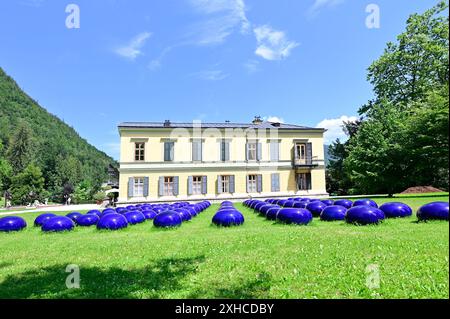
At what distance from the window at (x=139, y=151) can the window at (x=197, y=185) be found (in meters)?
5.81

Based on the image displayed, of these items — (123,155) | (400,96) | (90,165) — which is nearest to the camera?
(123,155)

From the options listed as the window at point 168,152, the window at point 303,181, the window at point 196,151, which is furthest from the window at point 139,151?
the window at point 303,181

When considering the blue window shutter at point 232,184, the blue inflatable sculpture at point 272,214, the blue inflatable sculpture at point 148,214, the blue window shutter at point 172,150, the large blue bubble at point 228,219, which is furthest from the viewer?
the blue window shutter at point 232,184

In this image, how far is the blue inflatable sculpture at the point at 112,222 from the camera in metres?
12.3

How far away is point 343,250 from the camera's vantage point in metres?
6.59

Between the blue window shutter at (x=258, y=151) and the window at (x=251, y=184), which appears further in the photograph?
the blue window shutter at (x=258, y=151)

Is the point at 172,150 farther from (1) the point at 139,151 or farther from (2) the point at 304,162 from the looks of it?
(2) the point at 304,162

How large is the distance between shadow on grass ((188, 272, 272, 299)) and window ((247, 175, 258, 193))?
2665 cm

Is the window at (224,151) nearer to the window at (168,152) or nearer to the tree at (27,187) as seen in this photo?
the window at (168,152)

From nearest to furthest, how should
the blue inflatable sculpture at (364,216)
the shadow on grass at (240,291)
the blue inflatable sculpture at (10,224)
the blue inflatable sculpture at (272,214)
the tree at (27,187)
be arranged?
the shadow on grass at (240,291) → the blue inflatable sculpture at (364,216) → the blue inflatable sculpture at (10,224) → the blue inflatable sculpture at (272,214) → the tree at (27,187)

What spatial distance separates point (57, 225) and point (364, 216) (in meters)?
12.6
